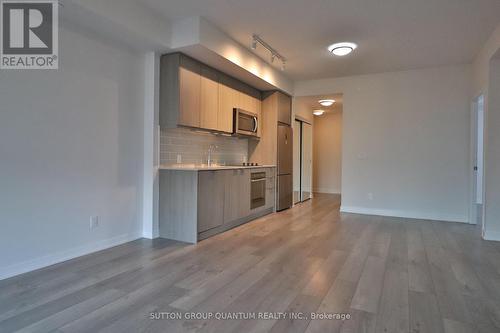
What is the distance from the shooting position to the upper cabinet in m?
3.86

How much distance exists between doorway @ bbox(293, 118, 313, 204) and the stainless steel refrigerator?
643mm

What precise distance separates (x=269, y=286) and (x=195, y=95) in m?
2.74

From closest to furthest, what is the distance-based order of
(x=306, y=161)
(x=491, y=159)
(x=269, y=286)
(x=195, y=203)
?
(x=269, y=286)
(x=195, y=203)
(x=491, y=159)
(x=306, y=161)

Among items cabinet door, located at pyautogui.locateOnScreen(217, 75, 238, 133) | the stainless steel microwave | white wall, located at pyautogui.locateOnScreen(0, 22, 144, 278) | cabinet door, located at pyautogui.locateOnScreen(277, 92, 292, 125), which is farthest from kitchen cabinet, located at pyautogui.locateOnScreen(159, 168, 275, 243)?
cabinet door, located at pyautogui.locateOnScreen(277, 92, 292, 125)

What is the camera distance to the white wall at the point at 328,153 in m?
9.09

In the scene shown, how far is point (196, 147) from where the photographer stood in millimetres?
4629

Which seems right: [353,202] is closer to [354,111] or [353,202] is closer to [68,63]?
[354,111]

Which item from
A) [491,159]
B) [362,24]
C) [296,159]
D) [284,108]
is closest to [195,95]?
[362,24]

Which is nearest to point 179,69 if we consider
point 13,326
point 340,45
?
point 340,45

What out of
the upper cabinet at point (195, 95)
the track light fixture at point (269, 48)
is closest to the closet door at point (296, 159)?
the track light fixture at point (269, 48)

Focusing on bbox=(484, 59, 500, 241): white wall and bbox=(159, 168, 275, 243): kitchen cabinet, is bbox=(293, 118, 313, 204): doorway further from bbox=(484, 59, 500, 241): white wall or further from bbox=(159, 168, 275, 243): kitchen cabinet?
bbox=(484, 59, 500, 241): white wall

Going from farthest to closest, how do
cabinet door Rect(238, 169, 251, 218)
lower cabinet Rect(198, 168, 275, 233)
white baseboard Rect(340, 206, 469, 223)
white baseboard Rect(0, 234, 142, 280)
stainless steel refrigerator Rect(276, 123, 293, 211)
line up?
stainless steel refrigerator Rect(276, 123, 293, 211) < white baseboard Rect(340, 206, 469, 223) < cabinet door Rect(238, 169, 251, 218) < lower cabinet Rect(198, 168, 275, 233) < white baseboard Rect(0, 234, 142, 280)

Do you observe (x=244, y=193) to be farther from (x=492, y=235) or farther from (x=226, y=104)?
(x=492, y=235)

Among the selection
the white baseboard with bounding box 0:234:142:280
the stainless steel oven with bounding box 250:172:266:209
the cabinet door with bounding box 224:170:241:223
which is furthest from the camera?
the stainless steel oven with bounding box 250:172:266:209
